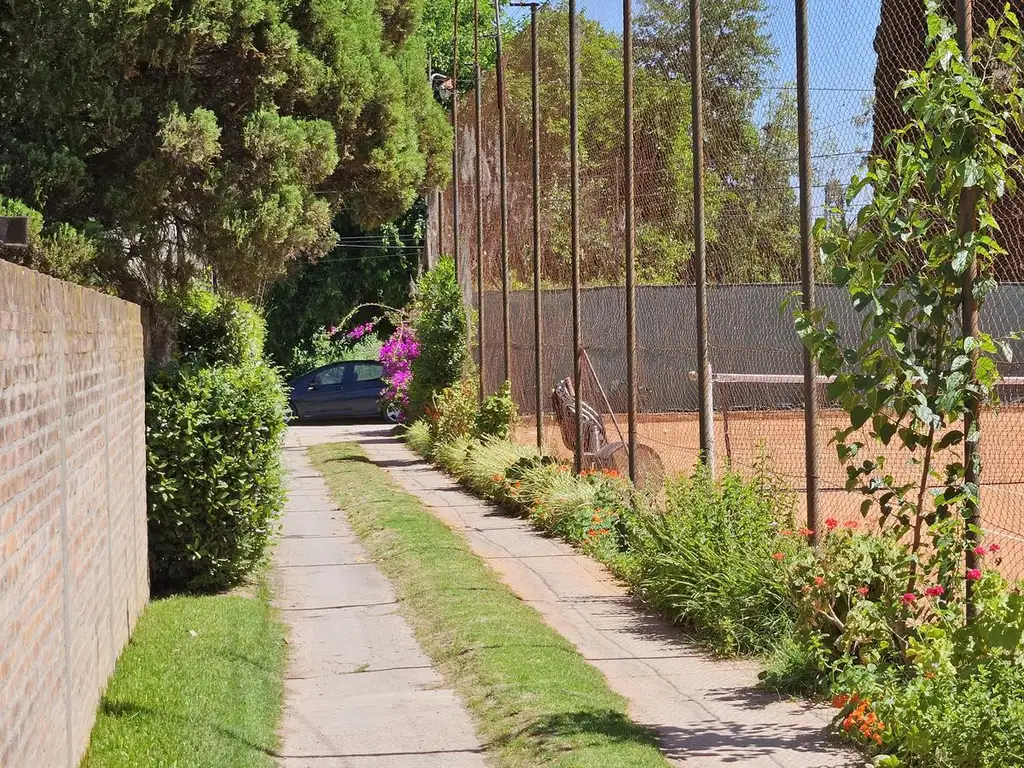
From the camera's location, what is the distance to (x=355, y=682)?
783cm

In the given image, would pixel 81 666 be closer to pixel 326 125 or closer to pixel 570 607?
pixel 570 607

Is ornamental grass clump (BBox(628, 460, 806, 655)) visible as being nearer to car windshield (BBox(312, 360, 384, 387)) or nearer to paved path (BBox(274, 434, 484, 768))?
paved path (BBox(274, 434, 484, 768))

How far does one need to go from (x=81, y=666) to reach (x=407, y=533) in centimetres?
698

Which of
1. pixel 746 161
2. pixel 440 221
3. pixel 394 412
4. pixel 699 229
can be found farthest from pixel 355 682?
pixel 440 221

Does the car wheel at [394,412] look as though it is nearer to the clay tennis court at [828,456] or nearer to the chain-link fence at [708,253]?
the chain-link fence at [708,253]

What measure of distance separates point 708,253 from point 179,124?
4.78 meters

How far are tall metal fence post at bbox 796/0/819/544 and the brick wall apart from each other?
3945 millimetres

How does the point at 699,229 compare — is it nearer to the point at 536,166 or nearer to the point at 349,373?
the point at 536,166

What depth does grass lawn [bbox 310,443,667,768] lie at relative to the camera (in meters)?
6.14

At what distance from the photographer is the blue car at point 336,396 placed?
30.9 m

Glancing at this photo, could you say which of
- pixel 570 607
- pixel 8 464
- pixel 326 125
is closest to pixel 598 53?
pixel 326 125

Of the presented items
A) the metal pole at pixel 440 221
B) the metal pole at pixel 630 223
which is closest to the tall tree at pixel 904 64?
the metal pole at pixel 630 223

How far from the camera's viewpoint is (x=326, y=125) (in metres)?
13.4

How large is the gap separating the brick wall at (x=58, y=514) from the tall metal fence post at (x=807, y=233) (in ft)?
12.9
